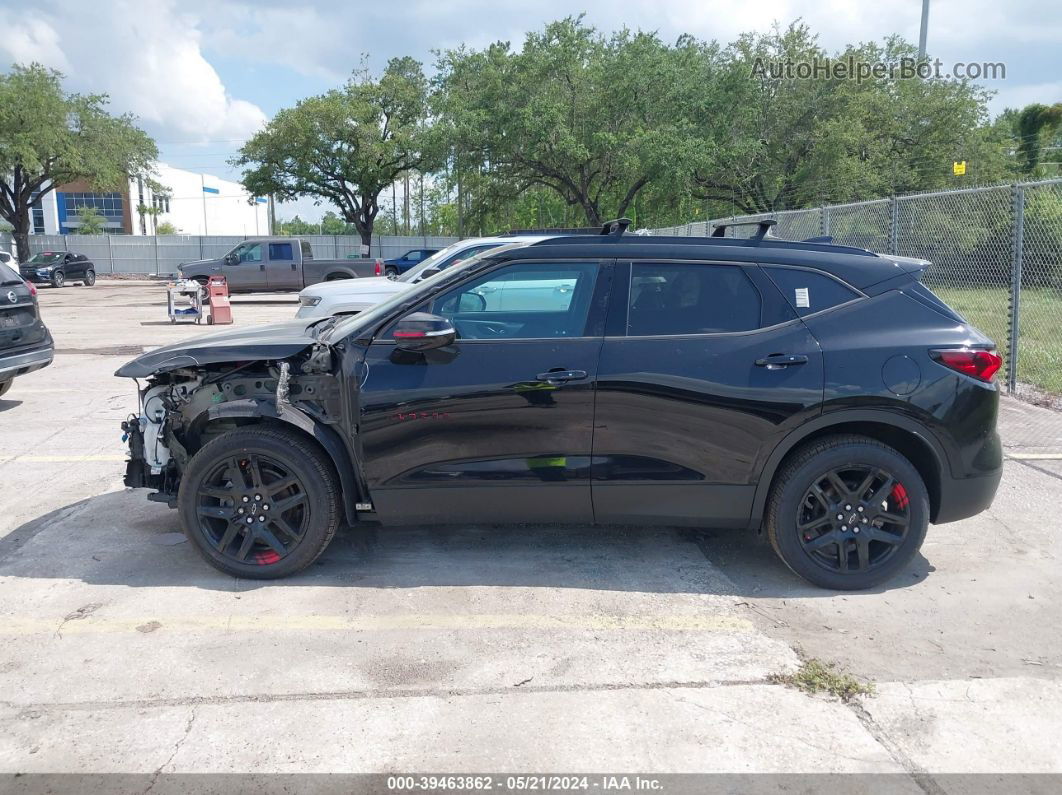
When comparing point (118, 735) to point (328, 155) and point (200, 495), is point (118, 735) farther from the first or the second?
point (328, 155)

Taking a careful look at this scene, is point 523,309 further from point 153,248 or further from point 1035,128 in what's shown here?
point 153,248

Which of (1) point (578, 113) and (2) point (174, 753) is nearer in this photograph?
(2) point (174, 753)

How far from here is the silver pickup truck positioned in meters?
26.0

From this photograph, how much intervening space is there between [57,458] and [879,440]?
6.16 meters

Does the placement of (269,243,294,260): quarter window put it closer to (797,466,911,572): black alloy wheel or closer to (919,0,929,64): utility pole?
(919,0,929,64): utility pole

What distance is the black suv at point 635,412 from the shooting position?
436cm

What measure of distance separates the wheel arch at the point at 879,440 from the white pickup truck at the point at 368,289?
6924 millimetres

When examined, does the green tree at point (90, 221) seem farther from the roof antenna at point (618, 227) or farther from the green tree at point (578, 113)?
the roof antenna at point (618, 227)

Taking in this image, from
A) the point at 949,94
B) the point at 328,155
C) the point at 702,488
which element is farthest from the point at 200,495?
the point at 328,155

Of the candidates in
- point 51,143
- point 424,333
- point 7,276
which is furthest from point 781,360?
point 51,143

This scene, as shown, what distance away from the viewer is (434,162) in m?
33.8

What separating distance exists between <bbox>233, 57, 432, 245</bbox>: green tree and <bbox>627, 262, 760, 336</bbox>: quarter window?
3562 centimetres

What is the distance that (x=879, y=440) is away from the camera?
14.8 ft

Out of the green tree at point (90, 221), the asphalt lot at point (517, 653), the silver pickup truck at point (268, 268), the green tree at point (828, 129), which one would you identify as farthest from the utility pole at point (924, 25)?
the green tree at point (90, 221)
